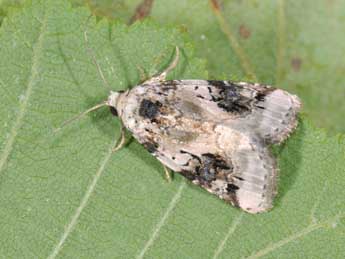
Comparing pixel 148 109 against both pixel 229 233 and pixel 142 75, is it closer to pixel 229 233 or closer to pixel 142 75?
pixel 142 75

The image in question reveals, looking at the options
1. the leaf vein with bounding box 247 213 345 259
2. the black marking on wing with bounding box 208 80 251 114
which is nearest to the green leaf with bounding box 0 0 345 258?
the leaf vein with bounding box 247 213 345 259

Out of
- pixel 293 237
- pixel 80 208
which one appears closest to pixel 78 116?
pixel 80 208

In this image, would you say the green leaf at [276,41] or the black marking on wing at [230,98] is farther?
the green leaf at [276,41]

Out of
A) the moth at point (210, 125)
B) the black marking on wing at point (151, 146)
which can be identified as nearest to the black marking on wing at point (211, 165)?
the moth at point (210, 125)

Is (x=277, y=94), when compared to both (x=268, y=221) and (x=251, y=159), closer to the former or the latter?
(x=251, y=159)

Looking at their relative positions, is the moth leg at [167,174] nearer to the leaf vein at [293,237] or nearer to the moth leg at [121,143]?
the moth leg at [121,143]

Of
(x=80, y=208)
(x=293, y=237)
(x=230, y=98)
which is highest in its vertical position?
(x=230, y=98)
